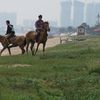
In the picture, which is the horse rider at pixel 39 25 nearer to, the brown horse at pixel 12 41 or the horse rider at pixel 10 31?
the horse rider at pixel 10 31

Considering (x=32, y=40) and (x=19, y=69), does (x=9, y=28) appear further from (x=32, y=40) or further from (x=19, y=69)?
(x=19, y=69)

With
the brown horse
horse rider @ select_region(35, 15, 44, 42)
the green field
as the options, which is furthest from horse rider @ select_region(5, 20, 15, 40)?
the green field

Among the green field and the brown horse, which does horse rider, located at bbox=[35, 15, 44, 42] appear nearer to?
the brown horse

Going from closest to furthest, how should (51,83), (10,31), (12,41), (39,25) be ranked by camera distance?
(51,83)
(39,25)
(10,31)
(12,41)

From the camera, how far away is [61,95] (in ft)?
44.4

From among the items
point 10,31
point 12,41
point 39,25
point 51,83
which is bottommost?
point 12,41

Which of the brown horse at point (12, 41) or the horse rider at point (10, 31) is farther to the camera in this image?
the brown horse at point (12, 41)

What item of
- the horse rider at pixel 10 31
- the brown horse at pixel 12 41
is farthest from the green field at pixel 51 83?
the brown horse at pixel 12 41

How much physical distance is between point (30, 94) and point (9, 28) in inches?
767

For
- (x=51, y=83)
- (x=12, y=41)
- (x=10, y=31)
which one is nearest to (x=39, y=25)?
(x=10, y=31)

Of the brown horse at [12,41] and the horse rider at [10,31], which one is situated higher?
the horse rider at [10,31]

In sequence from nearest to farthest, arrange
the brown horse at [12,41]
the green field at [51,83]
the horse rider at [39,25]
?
the green field at [51,83]
the horse rider at [39,25]
the brown horse at [12,41]

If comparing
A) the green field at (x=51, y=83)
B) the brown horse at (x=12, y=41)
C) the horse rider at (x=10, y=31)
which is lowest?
the brown horse at (x=12, y=41)

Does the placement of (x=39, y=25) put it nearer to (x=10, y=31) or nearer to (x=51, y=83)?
(x=10, y=31)
